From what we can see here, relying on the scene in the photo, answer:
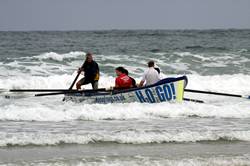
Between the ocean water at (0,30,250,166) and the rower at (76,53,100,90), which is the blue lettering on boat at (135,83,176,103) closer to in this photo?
the ocean water at (0,30,250,166)

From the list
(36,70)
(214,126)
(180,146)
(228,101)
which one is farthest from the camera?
(36,70)

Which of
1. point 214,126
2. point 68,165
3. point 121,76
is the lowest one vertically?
point 68,165

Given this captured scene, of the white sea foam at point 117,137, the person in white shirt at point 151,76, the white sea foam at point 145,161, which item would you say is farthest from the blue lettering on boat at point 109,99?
the white sea foam at point 145,161

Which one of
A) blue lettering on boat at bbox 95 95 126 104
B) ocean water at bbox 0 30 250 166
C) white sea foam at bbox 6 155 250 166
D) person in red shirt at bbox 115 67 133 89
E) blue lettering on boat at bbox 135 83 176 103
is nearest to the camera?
white sea foam at bbox 6 155 250 166

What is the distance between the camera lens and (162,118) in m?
10.9

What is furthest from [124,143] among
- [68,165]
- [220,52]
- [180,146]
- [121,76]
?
Result: [220,52]

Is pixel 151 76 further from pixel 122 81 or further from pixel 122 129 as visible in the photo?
pixel 122 129

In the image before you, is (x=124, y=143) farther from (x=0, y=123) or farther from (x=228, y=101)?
(x=228, y=101)

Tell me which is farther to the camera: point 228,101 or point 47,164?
point 228,101

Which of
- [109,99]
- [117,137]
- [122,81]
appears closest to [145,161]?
[117,137]

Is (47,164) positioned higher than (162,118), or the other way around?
(162,118)

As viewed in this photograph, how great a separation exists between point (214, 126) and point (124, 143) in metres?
2.47

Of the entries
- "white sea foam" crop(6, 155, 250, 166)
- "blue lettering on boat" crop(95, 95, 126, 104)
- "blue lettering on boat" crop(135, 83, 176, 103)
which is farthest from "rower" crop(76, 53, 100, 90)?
"white sea foam" crop(6, 155, 250, 166)

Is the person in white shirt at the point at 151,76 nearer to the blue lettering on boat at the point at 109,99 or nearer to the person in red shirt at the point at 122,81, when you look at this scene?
the person in red shirt at the point at 122,81
